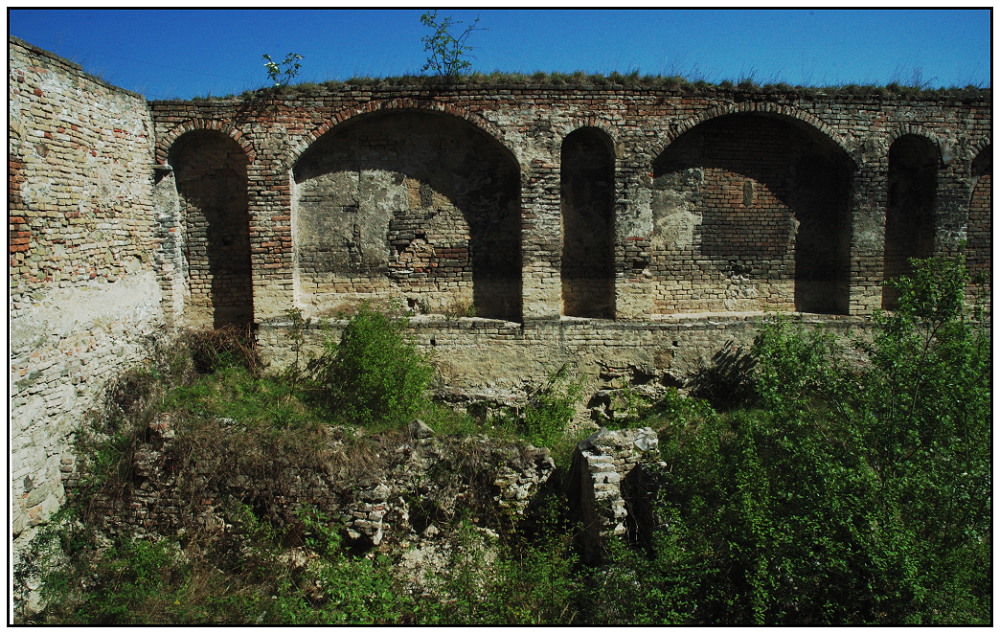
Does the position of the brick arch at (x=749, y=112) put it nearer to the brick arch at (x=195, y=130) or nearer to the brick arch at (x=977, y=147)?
the brick arch at (x=977, y=147)

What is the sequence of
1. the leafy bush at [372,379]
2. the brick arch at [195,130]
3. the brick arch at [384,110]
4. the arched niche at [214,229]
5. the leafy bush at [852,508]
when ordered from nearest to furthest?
the leafy bush at [852,508], the leafy bush at [372,379], the brick arch at [195,130], the brick arch at [384,110], the arched niche at [214,229]

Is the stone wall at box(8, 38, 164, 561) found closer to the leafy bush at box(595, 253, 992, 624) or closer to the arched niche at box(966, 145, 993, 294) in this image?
the leafy bush at box(595, 253, 992, 624)

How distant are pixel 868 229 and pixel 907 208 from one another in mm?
985

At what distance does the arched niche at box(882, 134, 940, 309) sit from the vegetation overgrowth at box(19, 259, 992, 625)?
3.85m

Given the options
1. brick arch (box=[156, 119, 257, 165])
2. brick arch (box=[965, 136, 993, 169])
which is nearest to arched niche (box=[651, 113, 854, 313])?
brick arch (box=[965, 136, 993, 169])

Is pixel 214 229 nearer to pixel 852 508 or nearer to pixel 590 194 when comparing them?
pixel 590 194

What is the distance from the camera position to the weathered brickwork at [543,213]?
8.57 metres

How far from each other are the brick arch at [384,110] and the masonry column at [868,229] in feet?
17.9

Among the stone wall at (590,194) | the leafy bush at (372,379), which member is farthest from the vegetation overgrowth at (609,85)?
the leafy bush at (372,379)

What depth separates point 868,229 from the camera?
9188mm

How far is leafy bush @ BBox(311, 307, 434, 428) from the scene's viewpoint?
7.61m

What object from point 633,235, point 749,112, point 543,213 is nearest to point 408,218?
point 543,213

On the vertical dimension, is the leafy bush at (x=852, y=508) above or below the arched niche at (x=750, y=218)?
below

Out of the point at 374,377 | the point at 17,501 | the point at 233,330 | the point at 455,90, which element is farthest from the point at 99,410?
the point at 455,90
